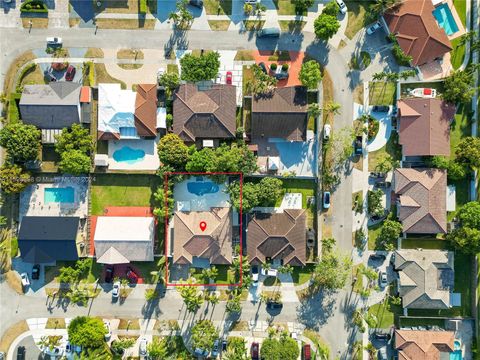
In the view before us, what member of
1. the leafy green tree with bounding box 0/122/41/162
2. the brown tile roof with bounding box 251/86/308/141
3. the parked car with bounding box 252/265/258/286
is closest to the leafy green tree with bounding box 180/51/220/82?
the brown tile roof with bounding box 251/86/308/141

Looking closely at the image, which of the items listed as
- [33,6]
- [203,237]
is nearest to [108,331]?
[203,237]

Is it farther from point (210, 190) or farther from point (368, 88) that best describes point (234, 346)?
point (368, 88)

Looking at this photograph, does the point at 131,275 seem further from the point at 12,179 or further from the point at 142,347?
the point at 12,179

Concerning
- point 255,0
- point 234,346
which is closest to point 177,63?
Answer: point 255,0

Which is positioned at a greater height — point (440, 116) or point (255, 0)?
point (255, 0)

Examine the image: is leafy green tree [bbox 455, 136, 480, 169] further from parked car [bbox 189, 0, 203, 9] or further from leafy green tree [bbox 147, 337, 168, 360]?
leafy green tree [bbox 147, 337, 168, 360]

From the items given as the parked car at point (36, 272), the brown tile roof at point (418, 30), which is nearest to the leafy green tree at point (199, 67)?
the brown tile roof at point (418, 30)

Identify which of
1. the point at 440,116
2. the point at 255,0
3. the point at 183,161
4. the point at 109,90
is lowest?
the point at 183,161
